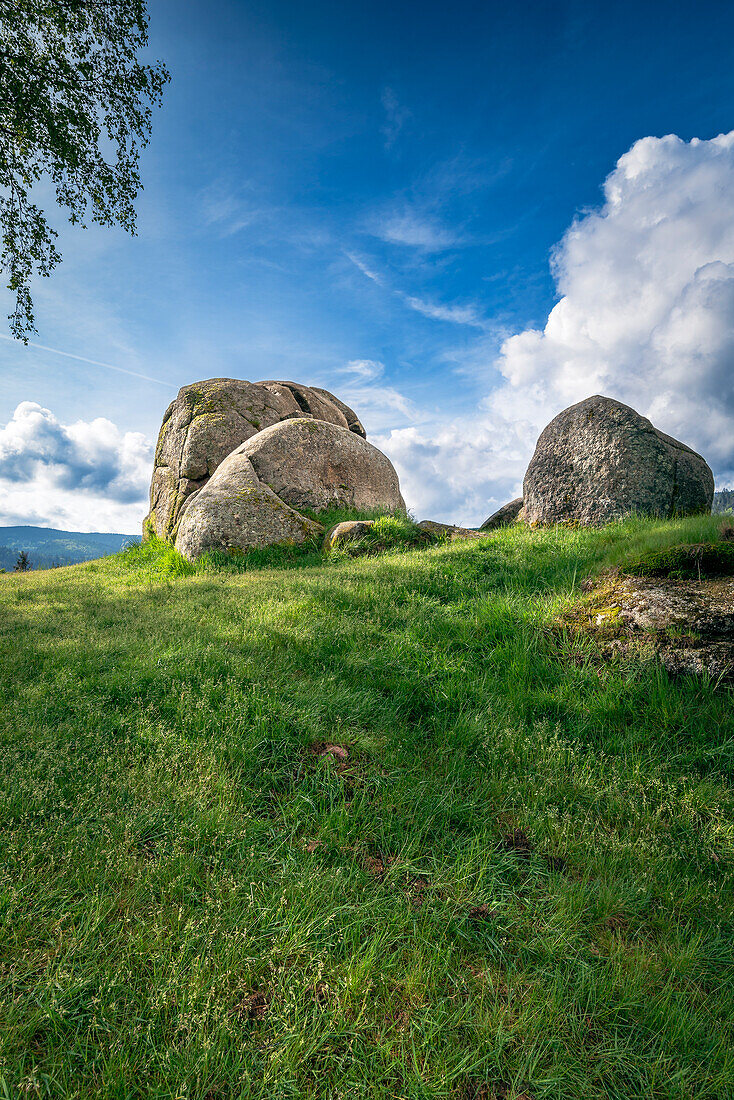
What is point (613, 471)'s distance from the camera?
1095 cm

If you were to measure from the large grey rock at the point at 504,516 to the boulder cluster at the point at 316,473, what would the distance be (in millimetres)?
43

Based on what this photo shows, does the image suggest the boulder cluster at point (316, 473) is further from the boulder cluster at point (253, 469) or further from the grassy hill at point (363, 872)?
the grassy hill at point (363, 872)

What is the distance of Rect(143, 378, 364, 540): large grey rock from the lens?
16.5 meters

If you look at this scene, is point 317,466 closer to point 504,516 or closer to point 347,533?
point 347,533

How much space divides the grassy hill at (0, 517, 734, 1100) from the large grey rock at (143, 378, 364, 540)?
1146cm

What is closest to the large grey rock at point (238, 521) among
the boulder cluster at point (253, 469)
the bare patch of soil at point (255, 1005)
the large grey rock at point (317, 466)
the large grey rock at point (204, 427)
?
the boulder cluster at point (253, 469)

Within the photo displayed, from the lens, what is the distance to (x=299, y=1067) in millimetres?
2020

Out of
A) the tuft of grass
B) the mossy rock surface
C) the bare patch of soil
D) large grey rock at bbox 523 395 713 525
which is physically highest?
large grey rock at bbox 523 395 713 525

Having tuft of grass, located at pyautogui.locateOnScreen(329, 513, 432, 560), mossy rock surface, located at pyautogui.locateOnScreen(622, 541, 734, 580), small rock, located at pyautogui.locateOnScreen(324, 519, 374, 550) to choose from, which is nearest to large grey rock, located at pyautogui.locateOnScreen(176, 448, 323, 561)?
small rock, located at pyautogui.locateOnScreen(324, 519, 374, 550)

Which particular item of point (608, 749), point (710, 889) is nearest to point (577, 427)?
point (608, 749)

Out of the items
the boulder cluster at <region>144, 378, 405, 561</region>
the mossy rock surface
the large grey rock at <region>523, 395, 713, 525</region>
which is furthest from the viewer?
the boulder cluster at <region>144, 378, 405, 561</region>

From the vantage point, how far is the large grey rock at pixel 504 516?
47.6ft

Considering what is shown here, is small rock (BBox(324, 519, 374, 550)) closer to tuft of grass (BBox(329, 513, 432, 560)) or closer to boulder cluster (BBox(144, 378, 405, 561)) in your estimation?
tuft of grass (BBox(329, 513, 432, 560))

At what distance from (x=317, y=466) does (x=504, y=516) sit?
6.11 meters
